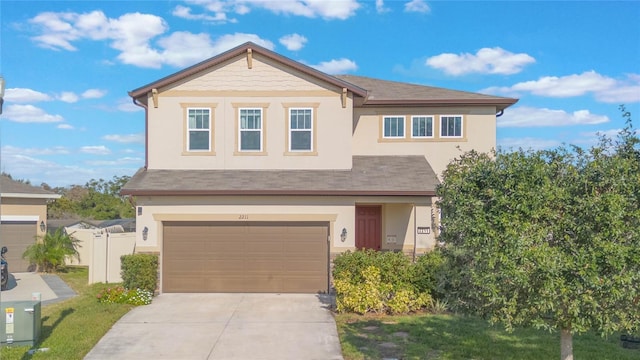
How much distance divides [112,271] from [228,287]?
4.06m

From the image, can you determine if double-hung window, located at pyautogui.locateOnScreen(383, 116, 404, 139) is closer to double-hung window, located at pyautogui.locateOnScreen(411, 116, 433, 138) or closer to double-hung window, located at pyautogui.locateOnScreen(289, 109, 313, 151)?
double-hung window, located at pyautogui.locateOnScreen(411, 116, 433, 138)

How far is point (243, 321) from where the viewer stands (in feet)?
36.3

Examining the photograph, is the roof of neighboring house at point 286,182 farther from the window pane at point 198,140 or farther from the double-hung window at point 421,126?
the double-hung window at point 421,126

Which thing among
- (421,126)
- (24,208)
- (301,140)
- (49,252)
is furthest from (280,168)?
(24,208)

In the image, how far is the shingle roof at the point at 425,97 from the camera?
16734 millimetres

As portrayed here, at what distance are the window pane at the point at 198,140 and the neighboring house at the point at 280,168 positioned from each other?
28 mm

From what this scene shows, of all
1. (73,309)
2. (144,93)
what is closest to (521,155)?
(73,309)

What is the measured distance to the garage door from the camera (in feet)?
46.5

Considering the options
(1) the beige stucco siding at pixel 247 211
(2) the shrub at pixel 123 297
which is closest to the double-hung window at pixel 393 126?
(1) the beige stucco siding at pixel 247 211

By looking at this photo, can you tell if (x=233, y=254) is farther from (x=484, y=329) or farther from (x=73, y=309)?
(x=484, y=329)

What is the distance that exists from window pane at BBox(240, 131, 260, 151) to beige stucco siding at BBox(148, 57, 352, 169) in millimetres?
152

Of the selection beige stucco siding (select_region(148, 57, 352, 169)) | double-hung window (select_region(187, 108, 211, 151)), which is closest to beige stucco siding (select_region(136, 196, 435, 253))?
beige stucco siding (select_region(148, 57, 352, 169))

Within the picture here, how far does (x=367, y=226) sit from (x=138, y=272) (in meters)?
7.05

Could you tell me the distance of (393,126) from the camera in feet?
56.6
